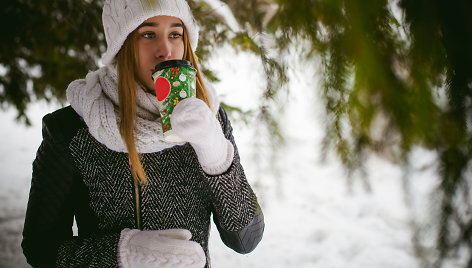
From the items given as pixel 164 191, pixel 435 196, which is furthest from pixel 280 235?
pixel 435 196

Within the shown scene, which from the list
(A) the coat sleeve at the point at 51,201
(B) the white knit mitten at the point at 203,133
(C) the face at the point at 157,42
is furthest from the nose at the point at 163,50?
(A) the coat sleeve at the point at 51,201

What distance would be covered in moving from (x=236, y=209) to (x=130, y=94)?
51 centimetres

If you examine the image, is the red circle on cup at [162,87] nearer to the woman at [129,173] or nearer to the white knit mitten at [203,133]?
the white knit mitten at [203,133]

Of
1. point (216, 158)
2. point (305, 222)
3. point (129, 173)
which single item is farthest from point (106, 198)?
point (305, 222)

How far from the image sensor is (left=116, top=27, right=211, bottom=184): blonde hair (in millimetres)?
967

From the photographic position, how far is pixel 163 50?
99cm

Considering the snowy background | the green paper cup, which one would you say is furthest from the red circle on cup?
the snowy background

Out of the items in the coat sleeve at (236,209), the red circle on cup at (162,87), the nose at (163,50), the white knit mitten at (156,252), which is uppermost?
the nose at (163,50)

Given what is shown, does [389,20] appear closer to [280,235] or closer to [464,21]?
[464,21]

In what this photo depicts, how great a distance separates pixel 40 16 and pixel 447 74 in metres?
1.79

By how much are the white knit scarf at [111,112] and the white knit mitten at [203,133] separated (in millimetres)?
227

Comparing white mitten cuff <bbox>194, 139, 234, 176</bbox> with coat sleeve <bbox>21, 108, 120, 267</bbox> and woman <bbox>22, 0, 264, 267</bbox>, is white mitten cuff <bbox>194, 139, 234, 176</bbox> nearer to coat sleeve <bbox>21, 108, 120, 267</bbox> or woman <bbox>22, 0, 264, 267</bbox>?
woman <bbox>22, 0, 264, 267</bbox>

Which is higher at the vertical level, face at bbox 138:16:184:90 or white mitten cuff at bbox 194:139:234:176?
face at bbox 138:16:184:90

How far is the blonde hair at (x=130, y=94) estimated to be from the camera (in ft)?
3.17
